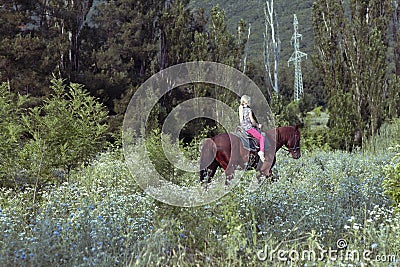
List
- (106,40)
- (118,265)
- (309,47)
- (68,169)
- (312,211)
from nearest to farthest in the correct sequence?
(118,265) < (312,211) < (68,169) < (106,40) < (309,47)

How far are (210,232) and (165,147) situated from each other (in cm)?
549

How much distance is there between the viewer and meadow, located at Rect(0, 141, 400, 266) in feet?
14.1

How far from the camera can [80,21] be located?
19.0 metres

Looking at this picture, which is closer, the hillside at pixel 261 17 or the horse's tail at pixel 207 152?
the horse's tail at pixel 207 152

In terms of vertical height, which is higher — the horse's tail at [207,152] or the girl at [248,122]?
the girl at [248,122]

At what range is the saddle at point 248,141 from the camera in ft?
27.2

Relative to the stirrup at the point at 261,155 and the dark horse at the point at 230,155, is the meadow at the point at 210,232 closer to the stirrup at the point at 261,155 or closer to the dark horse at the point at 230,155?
the stirrup at the point at 261,155

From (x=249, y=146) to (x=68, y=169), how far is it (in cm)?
337

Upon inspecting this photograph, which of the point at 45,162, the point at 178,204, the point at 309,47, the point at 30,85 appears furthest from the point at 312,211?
the point at 309,47

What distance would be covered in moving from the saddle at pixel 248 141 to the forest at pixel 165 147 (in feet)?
2.32

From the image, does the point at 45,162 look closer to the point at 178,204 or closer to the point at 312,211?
the point at 178,204

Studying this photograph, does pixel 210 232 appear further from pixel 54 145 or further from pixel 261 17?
pixel 261 17

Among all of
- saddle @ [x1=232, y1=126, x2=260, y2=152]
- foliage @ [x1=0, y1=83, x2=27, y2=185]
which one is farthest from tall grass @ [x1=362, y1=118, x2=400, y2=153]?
foliage @ [x1=0, y1=83, x2=27, y2=185]

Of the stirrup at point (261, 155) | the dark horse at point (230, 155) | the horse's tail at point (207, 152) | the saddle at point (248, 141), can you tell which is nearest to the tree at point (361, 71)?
the dark horse at point (230, 155)
